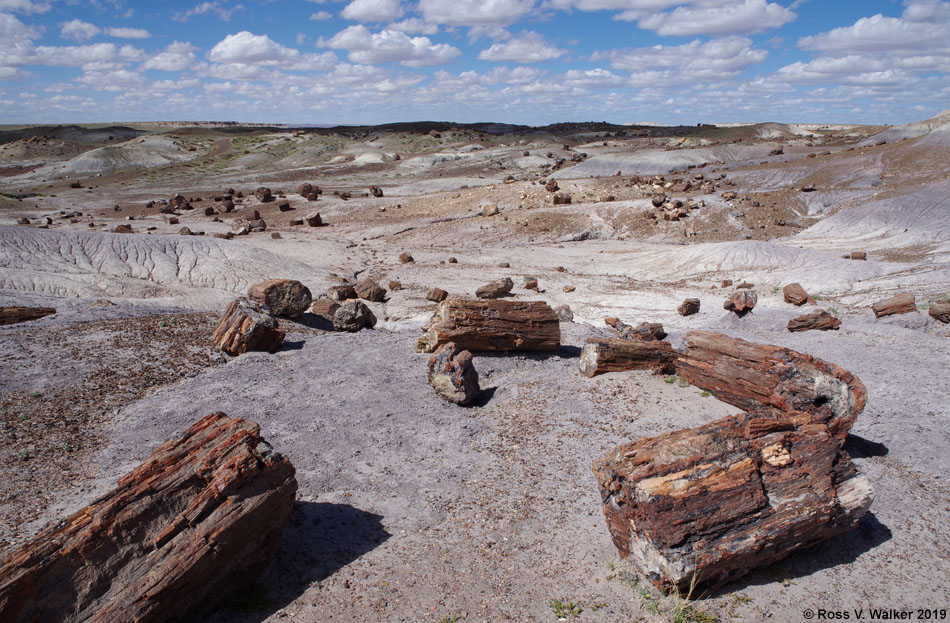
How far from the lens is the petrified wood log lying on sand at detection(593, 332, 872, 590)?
15.1 ft

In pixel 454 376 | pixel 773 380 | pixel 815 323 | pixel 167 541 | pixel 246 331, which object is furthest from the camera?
pixel 815 323

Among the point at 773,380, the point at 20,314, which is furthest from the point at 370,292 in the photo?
the point at 773,380

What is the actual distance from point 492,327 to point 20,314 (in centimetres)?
933

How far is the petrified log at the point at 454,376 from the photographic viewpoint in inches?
346

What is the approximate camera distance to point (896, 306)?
1416cm

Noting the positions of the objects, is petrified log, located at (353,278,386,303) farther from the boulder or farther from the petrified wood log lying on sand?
the petrified wood log lying on sand

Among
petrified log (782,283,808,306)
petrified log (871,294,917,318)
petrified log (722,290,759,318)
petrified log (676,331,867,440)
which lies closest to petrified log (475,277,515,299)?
petrified log (722,290,759,318)

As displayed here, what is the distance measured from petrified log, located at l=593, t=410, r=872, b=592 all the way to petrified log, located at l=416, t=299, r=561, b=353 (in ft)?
17.8

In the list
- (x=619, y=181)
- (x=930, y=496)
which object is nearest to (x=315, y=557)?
(x=930, y=496)

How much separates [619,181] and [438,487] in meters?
32.9

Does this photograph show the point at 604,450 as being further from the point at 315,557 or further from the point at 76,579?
the point at 76,579

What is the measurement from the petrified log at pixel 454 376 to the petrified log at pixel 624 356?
2.02 m

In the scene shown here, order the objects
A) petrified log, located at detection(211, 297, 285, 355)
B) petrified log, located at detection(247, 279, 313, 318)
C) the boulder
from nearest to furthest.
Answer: petrified log, located at detection(211, 297, 285, 355)
petrified log, located at detection(247, 279, 313, 318)
the boulder

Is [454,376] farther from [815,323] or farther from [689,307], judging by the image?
[689,307]
